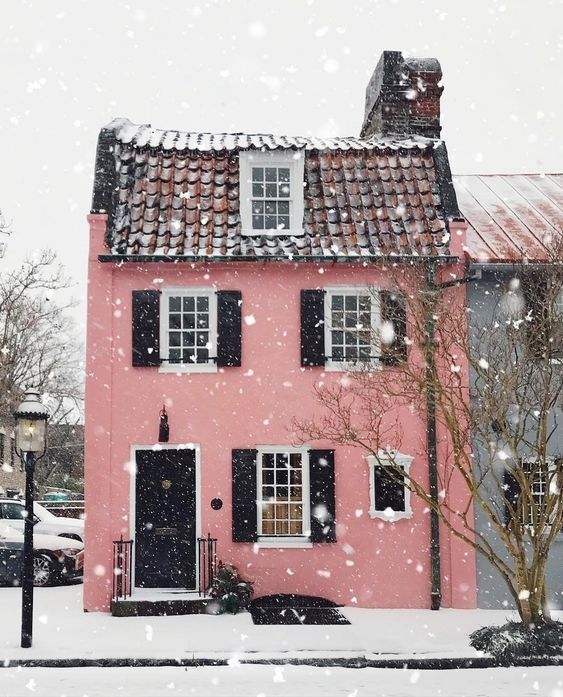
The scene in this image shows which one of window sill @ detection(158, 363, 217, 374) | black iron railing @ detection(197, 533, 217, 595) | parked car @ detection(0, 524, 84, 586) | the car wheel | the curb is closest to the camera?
the curb

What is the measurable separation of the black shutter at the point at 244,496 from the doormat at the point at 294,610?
3.25 ft

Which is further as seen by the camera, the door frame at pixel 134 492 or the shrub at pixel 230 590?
the door frame at pixel 134 492

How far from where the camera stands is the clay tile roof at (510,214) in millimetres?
13555

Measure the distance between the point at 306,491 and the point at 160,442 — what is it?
247 centimetres

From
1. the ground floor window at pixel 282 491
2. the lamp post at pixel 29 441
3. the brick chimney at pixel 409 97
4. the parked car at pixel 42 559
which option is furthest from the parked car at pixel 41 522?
the brick chimney at pixel 409 97

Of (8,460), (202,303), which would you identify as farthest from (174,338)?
(8,460)

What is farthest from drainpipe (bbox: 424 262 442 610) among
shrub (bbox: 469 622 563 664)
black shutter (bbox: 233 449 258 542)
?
black shutter (bbox: 233 449 258 542)

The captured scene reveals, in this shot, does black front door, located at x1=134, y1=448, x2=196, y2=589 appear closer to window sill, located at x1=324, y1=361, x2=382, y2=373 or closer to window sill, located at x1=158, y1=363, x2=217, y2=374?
window sill, located at x1=158, y1=363, x2=217, y2=374

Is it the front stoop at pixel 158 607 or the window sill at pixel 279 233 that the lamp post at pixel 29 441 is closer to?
the front stoop at pixel 158 607

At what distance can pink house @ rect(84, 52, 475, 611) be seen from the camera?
12867mm

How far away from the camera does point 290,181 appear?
45.8 ft

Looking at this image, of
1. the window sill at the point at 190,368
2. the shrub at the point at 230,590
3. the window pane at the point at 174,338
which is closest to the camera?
the shrub at the point at 230,590

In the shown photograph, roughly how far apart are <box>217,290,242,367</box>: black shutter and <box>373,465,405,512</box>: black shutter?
2917 millimetres

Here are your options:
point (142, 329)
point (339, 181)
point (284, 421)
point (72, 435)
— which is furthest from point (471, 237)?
point (72, 435)
